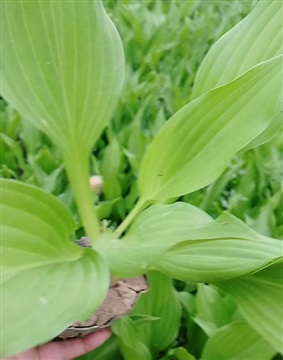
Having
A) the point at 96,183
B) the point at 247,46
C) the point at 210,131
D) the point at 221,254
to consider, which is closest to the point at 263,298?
the point at 221,254

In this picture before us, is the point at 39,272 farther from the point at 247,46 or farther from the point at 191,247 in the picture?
the point at 247,46

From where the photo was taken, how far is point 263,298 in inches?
26.0

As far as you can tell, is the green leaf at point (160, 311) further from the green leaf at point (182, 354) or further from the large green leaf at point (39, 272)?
the large green leaf at point (39, 272)

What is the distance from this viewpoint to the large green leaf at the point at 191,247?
0.61m

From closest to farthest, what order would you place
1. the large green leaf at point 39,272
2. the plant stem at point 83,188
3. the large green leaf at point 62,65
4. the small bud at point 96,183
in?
the large green leaf at point 39,272, the large green leaf at point 62,65, the plant stem at point 83,188, the small bud at point 96,183

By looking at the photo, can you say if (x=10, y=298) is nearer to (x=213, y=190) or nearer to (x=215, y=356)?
(x=215, y=356)

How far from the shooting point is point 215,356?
80 cm

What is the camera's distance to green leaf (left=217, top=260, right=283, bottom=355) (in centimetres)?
63

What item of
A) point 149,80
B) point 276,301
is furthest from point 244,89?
point 149,80

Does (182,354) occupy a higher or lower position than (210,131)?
lower

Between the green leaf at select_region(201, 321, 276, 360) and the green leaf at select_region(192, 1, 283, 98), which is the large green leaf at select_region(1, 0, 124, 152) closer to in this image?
the green leaf at select_region(192, 1, 283, 98)

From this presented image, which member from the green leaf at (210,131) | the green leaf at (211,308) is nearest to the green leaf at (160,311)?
the green leaf at (211,308)

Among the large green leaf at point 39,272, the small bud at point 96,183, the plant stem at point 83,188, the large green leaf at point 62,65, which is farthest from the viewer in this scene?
the small bud at point 96,183

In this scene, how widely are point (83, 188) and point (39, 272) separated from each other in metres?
0.19
